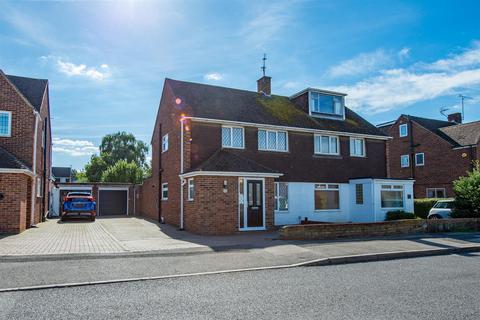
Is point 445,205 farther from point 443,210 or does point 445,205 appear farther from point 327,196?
point 327,196

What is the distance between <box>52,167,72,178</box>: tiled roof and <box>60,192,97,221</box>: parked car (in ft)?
159

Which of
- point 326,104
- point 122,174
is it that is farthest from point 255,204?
Result: point 122,174

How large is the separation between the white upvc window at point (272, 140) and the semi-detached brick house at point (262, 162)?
0.16ft

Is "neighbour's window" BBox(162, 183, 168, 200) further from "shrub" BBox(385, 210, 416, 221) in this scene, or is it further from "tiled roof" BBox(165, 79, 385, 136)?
"shrub" BBox(385, 210, 416, 221)

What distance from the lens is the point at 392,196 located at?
67.1ft

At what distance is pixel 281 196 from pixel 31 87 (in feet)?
46.9

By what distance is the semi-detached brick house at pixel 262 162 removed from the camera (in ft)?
51.3

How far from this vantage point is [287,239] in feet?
42.9

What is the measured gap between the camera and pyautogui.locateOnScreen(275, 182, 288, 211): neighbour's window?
61.2ft

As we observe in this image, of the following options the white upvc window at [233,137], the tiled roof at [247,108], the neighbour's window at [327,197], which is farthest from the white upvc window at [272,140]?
the neighbour's window at [327,197]

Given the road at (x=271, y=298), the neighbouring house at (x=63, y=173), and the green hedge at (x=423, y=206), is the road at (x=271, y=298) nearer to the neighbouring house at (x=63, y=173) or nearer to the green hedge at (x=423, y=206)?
the green hedge at (x=423, y=206)

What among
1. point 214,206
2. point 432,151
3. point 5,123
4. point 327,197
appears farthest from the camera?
point 432,151

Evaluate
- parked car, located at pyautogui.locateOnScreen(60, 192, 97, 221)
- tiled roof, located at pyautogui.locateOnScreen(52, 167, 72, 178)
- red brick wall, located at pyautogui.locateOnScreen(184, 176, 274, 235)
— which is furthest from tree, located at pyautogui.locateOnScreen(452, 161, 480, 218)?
tiled roof, located at pyautogui.locateOnScreen(52, 167, 72, 178)

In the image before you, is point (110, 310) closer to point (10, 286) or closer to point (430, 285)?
point (10, 286)
